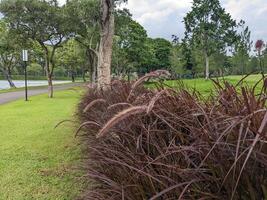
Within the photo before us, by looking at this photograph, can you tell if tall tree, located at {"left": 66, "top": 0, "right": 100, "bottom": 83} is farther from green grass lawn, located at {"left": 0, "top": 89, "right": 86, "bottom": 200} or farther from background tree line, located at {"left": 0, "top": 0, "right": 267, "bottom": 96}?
green grass lawn, located at {"left": 0, "top": 89, "right": 86, "bottom": 200}

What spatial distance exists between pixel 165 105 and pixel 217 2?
136ft

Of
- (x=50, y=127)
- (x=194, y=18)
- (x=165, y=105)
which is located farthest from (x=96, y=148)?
(x=194, y=18)

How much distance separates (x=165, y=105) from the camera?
2934 millimetres

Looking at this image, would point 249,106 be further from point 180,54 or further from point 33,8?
point 180,54

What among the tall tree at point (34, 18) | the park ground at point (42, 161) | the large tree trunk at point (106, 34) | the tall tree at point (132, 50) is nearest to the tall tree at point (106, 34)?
the large tree trunk at point (106, 34)

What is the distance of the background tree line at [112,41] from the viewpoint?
33.0ft

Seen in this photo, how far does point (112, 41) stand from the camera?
10312 mm

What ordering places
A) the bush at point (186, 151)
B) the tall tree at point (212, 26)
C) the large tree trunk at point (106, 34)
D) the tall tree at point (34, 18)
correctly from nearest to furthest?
the bush at point (186, 151), the large tree trunk at point (106, 34), the tall tree at point (34, 18), the tall tree at point (212, 26)

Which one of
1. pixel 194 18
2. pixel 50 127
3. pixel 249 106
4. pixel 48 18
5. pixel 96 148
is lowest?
pixel 50 127

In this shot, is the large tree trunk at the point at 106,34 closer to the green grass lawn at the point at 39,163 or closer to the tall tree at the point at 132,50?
the green grass lawn at the point at 39,163

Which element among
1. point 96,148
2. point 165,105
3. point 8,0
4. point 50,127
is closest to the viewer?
point 165,105

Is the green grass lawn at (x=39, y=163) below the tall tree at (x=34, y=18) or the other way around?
below

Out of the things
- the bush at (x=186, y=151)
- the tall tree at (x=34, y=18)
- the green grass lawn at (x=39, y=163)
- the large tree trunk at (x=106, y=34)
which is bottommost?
the green grass lawn at (x=39, y=163)

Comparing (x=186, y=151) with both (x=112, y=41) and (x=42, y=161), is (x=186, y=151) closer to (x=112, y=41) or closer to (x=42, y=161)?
(x=42, y=161)
